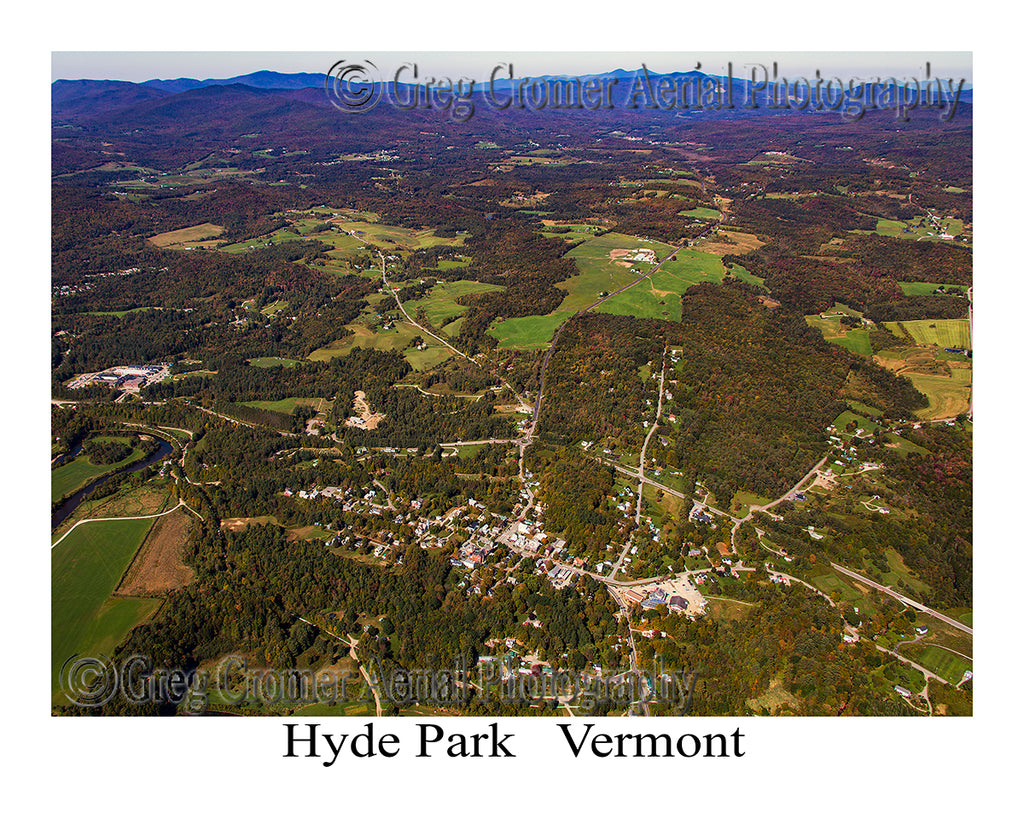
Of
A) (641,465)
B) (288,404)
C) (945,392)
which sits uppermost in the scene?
(945,392)

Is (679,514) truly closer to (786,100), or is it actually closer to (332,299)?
(786,100)

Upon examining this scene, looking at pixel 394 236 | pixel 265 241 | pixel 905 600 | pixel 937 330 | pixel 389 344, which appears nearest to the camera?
pixel 905 600

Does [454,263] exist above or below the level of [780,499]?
above

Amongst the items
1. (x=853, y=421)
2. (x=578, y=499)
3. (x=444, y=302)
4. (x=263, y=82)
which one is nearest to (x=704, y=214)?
(x=444, y=302)

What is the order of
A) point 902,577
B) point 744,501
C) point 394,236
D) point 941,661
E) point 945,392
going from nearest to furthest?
point 941,661 < point 902,577 < point 744,501 < point 945,392 < point 394,236

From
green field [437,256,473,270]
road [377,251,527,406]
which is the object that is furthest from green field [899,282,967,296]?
green field [437,256,473,270]

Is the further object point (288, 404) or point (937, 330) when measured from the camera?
point (937, 330)

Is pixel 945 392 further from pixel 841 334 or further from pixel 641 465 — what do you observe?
pixel 641 465

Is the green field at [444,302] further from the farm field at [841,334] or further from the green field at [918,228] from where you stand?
the green field at [918,228]

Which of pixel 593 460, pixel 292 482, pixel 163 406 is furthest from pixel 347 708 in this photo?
pixel 163 406
